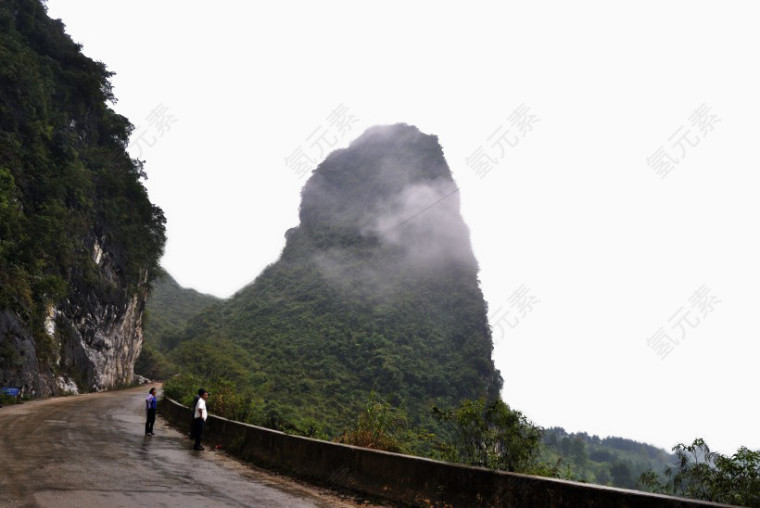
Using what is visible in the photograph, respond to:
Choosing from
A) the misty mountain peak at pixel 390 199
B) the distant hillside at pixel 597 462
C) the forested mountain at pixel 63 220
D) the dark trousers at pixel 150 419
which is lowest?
the distant hillside at pixel 597 462

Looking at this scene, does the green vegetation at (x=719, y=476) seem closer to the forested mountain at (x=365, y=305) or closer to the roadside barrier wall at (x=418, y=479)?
the roadside barrier wall at (x=418, y=479)

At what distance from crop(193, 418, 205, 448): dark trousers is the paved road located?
0.34 metres

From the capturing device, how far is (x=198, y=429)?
11.7m

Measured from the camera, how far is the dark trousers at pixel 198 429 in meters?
11.6

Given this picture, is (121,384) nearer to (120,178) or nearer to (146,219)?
(146,219)

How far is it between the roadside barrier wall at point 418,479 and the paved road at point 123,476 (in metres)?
0.44

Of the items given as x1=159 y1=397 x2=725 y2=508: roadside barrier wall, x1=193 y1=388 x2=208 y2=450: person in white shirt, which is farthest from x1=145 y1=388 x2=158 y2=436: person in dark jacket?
x1=159 y1=397 x2=725 y2=508: roadside barrier wall

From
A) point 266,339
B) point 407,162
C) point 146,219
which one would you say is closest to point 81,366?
point 146,219

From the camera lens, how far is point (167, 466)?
8656mm

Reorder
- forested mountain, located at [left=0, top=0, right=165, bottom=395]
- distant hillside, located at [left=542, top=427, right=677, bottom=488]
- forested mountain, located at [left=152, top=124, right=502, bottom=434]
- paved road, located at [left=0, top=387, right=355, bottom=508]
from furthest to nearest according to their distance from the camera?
distant hillside, located at [left=542, top=427, right=677, bottom=488] < forested mountain, located at [left=152, top=124, right=502, bottom=434] < forested mountain, located at [left=0, top=0, right=165, bottom=395] < paved road, located at [left=0, top=387, right=355, bottom=508]

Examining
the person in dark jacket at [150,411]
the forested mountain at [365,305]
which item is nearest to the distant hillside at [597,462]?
the person in dark jacket at [150,411]

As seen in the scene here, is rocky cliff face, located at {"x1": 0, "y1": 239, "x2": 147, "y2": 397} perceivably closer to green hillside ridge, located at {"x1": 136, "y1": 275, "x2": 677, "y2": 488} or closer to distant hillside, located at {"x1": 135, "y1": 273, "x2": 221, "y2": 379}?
distant hillside, located at {"x1": 135, "y1": 273, "x2": 221, "y2": 379}

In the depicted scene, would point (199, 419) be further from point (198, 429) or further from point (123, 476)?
point (123, 476)

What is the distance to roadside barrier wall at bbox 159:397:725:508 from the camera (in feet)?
14.1
